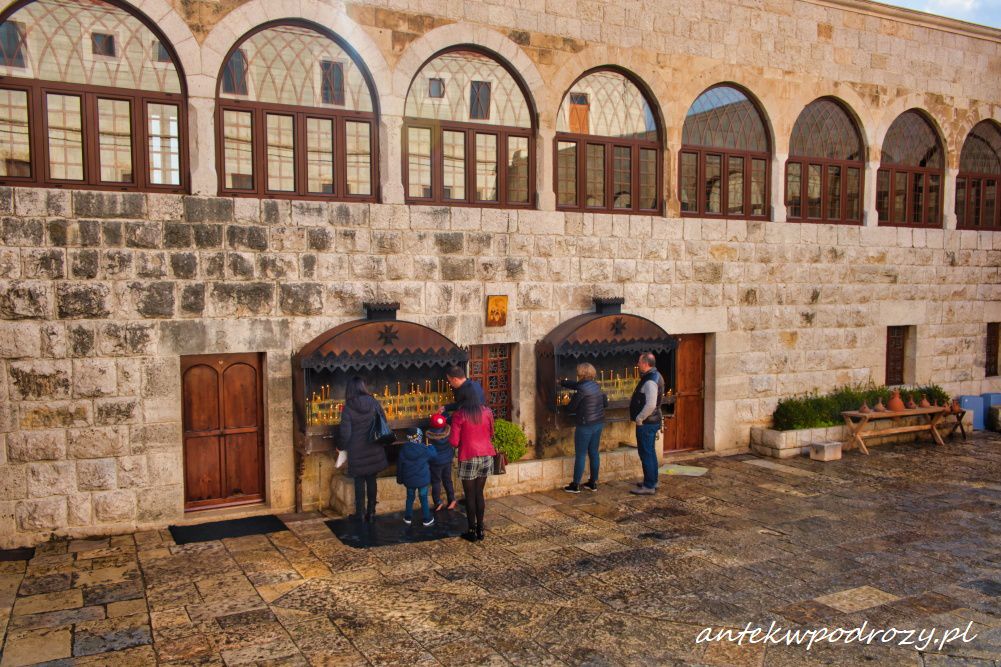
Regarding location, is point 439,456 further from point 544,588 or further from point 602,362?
point 602,362

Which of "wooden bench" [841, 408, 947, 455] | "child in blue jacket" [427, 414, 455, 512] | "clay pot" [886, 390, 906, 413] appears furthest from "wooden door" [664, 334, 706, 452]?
"child in blue jacket" [427, 414, 455, 512]

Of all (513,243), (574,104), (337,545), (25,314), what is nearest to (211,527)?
(337,545)

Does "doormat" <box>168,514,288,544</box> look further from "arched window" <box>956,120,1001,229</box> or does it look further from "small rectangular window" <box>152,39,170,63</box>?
"arched window" <box>956,120,1001,229</box>

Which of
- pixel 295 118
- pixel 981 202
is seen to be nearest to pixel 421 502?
pixel 295 118

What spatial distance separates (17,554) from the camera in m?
7.61

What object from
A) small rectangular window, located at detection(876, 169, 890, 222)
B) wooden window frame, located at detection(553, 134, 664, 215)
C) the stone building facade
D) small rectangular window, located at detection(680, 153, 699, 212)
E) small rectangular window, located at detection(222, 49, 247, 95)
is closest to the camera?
the stone building facade

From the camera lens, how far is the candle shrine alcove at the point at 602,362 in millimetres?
10148

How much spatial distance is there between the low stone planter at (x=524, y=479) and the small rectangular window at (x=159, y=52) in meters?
4.72

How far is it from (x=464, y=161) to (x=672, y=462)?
502cm

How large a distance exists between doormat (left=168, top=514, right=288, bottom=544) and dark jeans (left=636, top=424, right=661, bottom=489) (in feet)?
13.7

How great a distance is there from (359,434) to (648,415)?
135 inches

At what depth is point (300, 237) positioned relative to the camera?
29.2 ft

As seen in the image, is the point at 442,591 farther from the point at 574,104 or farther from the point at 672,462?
the point at 574,104

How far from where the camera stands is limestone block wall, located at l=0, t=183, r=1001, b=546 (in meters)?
7.84
